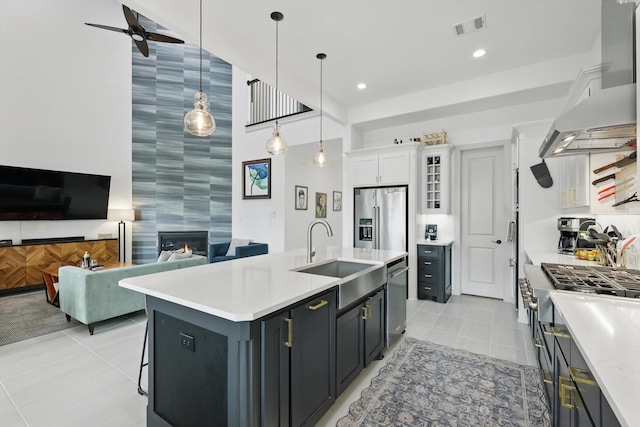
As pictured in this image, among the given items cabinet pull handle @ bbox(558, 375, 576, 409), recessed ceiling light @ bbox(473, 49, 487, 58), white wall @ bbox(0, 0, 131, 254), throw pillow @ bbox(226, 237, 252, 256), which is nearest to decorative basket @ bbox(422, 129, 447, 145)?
recessed ceiling light @ bbox(473, 49, 487, 58)

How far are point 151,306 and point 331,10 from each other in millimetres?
2798

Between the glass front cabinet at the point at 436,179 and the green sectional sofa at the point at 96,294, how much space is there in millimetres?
3876

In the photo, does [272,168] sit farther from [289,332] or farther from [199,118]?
[289,332]

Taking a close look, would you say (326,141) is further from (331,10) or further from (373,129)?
(331,10)

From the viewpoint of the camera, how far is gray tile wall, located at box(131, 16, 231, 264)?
21.1 feet

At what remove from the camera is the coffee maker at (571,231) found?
9.23 ft

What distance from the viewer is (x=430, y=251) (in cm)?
430

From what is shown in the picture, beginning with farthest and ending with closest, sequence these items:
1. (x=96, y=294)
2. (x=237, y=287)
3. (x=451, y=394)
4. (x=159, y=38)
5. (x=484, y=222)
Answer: (x=484, y=222)
(x=159, y=38)
(x=96, y=294)
(x=451, y=394)
(x=237, y=287)

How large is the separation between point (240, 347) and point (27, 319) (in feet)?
13.1

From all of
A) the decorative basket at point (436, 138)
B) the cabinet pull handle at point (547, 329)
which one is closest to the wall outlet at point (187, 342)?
the cabinet pull handle at point (547, 329)

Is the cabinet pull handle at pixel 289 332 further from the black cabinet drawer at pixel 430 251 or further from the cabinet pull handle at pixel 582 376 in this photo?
the black cabinet drawer at pixel 430 251

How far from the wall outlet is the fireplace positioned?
18.3 ft

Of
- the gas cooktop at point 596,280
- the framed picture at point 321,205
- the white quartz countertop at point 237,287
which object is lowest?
the white quartz countertop at point 237,287

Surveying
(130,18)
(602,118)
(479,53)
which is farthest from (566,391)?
(130,18)
